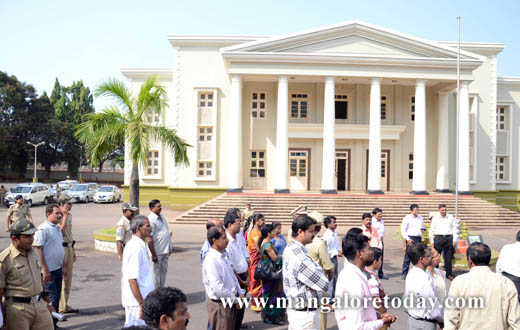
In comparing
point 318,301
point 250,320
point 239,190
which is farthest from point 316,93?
point 318,301

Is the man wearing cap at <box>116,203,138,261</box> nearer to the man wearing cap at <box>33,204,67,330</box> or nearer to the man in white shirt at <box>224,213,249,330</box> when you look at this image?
the man wearing cap at <box>33,204,67,330</box>

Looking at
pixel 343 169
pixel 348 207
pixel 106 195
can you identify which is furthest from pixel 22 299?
pixel 106 195

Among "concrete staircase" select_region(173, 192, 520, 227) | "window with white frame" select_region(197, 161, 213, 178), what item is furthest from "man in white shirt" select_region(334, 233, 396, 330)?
"window with white frame" select_region(197, 161, 213, 178)

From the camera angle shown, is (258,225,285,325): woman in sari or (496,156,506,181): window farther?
(496,156,506,181): window

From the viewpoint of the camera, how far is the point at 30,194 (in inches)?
1141

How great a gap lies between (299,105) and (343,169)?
18.0 feet

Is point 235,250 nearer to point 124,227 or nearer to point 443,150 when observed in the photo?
point 124,227

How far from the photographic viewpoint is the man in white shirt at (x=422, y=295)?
4266 millimetres

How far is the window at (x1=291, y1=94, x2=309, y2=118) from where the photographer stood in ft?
97.2

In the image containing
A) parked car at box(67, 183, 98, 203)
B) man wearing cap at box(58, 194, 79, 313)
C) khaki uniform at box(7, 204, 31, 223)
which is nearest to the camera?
man wearing cap at box(58, 194, 79, 313)

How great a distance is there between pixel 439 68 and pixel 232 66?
12.7 m

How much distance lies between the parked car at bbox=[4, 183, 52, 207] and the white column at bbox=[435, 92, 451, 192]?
2726 cm

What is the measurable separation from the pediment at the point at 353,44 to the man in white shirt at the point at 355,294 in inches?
889

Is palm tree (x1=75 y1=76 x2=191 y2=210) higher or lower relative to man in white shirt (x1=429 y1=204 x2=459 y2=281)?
higher
